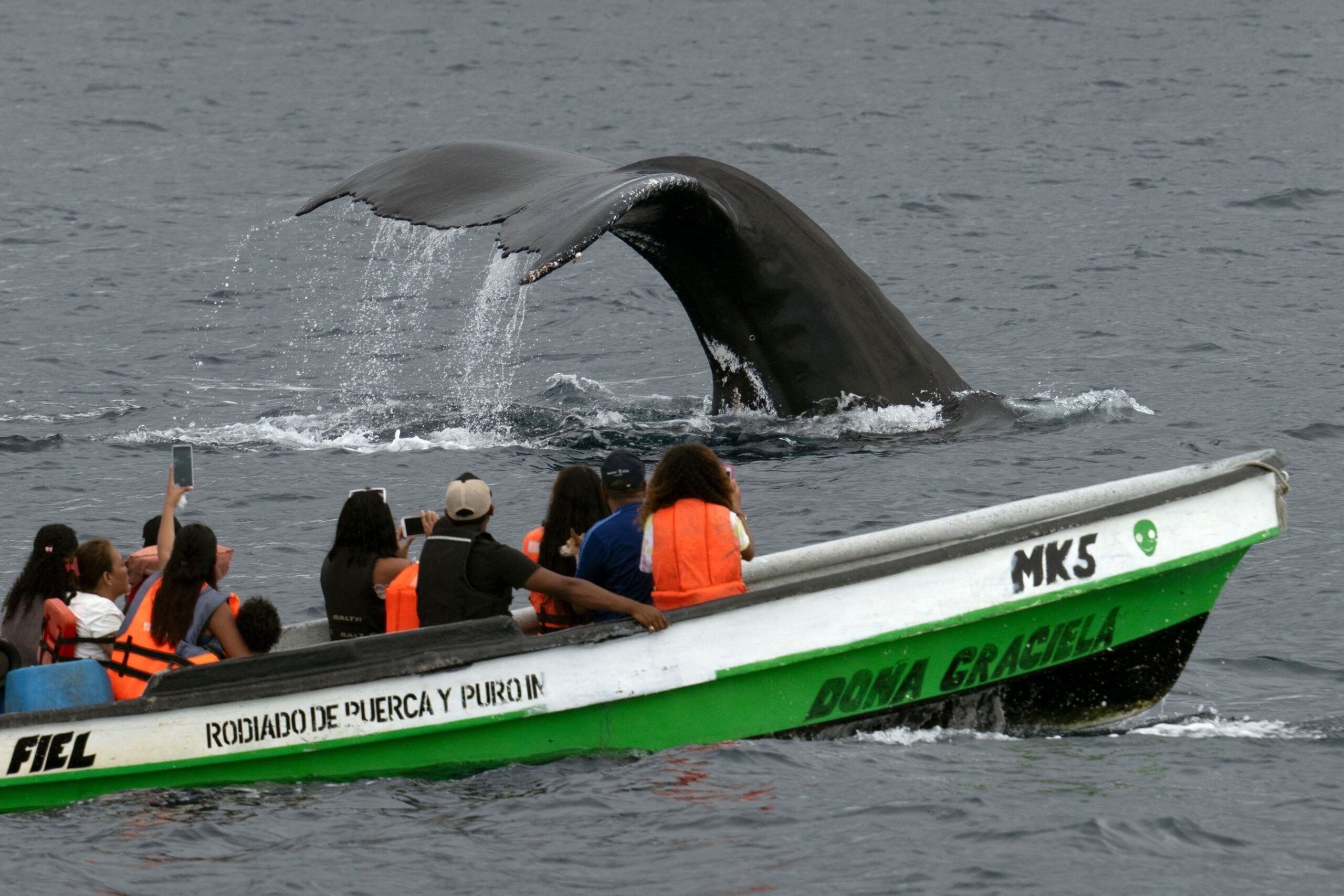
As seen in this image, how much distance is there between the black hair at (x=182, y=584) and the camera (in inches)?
342

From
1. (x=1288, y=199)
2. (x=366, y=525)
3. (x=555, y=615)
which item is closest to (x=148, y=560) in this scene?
(x=366, y=525)

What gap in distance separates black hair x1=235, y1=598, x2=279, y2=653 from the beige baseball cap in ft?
3.03

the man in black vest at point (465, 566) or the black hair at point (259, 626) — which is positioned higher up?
the man in black vest at point (465, 566)

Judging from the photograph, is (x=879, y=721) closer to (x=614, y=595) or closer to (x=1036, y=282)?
(x=614, y=595)

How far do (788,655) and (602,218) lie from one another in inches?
109

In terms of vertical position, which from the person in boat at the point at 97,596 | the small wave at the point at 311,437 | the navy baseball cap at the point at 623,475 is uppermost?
the navy baseball cap at the point at 623,475

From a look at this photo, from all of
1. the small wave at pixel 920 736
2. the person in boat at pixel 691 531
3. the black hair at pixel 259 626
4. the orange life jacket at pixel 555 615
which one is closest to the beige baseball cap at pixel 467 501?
the orange life jacket at pixel 555 615

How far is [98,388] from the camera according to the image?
19.3 metres

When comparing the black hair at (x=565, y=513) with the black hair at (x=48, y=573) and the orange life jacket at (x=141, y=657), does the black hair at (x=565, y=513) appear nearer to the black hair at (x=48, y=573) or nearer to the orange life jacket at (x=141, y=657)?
the orange life jacket at (x=141, y=657)

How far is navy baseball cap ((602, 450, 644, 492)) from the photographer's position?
918cm

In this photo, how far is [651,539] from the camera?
8.90 meters

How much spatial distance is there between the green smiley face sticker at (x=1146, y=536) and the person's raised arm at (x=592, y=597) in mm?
2335

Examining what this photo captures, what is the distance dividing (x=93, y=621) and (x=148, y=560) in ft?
1.78

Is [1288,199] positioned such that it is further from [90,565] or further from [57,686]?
[57,686]
